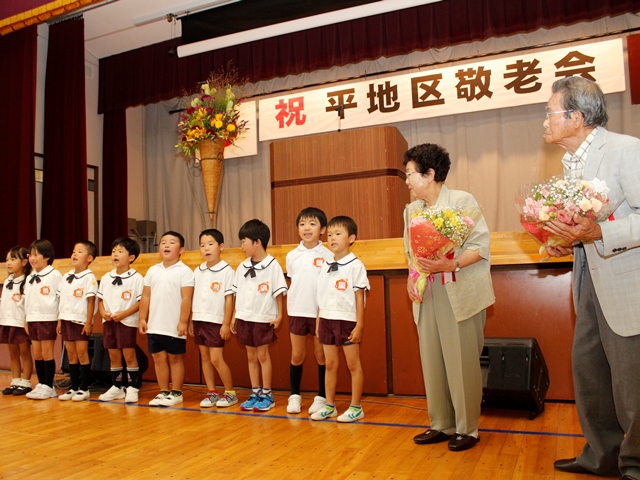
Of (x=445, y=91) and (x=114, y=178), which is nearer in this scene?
(x=445, y=91)

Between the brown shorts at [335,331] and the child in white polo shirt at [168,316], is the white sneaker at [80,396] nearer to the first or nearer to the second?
the child in white polo shirt at [168,316]

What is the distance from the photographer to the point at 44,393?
12.8 ft

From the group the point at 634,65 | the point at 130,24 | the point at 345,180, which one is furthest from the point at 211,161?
the point at 634,65

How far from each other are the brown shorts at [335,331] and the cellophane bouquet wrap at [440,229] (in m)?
0.85

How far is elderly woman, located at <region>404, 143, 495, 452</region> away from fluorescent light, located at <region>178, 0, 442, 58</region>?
3756mm

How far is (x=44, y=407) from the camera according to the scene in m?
3.61

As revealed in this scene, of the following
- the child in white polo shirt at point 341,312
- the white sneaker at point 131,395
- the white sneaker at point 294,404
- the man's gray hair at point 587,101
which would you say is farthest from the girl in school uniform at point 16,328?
the man's gray hair at point 587,101

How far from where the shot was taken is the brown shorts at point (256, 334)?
11.0 feet

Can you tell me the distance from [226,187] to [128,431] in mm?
5791

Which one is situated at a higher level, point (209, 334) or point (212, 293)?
point (212, 293)

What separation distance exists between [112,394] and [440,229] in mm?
2735

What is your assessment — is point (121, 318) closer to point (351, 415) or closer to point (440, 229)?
point (351, 415)

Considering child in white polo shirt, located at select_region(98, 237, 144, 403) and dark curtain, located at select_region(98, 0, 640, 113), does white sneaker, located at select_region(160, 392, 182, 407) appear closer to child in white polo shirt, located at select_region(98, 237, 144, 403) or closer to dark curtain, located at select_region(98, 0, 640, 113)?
child in white polo shirt, located at select_region(98, 237, 144, 403)

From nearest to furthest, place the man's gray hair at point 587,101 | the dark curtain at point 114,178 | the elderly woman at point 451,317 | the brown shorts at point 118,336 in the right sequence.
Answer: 1. the man's gray hair at point 587,101
2. the elderly woman at point 451,317
3. the brown shorts at point 118,336
4. the dark curtain at point 114,178
